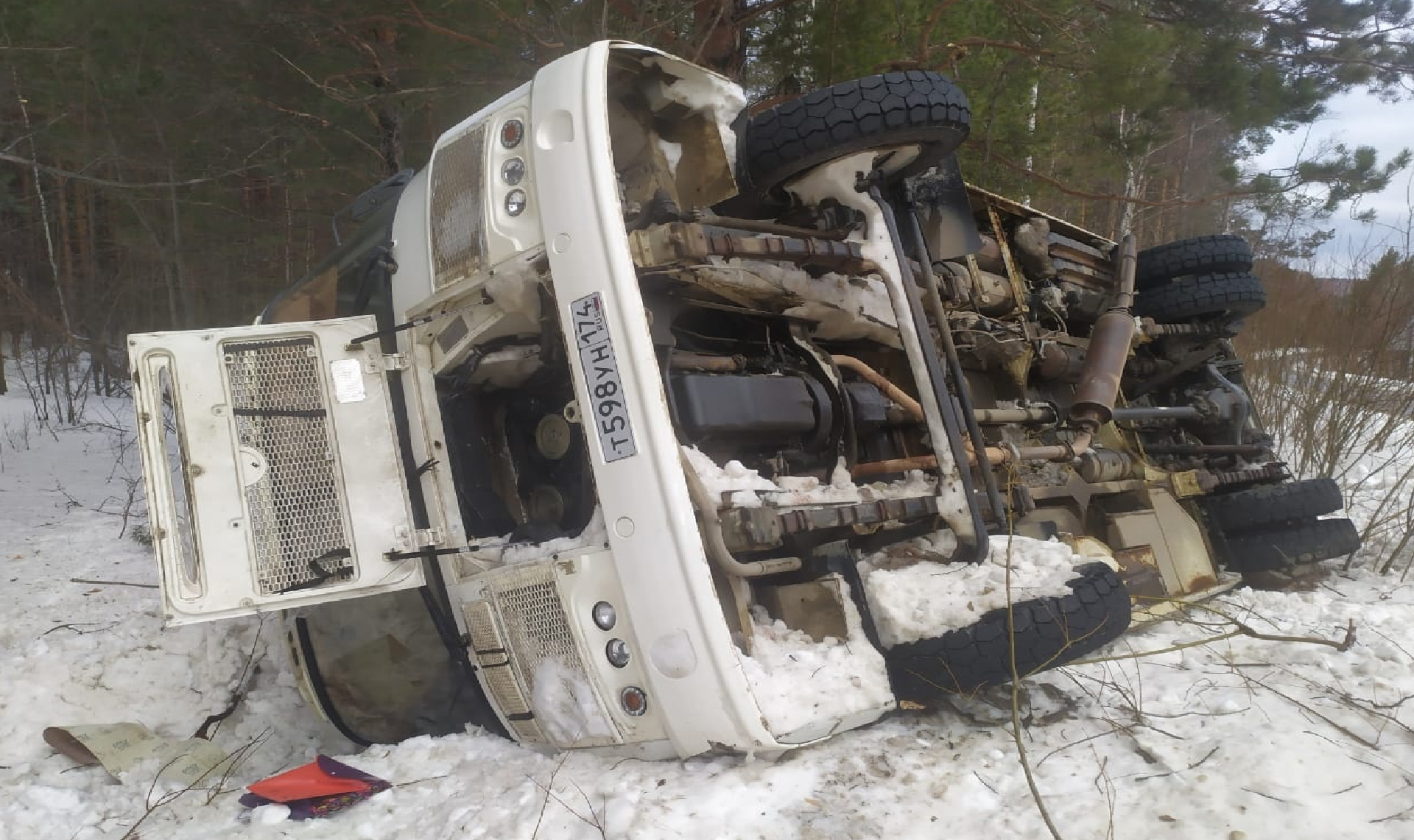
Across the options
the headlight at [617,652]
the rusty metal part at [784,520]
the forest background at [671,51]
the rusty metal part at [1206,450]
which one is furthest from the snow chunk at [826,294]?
the forest background at [671,51]

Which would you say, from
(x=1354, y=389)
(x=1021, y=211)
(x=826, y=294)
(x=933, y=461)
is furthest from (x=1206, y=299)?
(x=826, y=294)

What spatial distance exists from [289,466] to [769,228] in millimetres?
1659

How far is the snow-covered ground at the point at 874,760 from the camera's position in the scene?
2.18 metres

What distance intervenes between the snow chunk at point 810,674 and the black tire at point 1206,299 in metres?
3.75

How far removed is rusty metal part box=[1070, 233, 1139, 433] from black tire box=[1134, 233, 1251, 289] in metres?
1.16

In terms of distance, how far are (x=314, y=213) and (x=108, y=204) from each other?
271 inches

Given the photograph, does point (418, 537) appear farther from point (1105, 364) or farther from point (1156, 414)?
point (1156, 414)

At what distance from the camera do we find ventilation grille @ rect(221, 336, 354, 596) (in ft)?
8.83

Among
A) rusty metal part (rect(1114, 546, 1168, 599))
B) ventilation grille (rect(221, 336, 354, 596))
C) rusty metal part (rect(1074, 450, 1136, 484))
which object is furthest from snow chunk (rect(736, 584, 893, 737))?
rusty metal part (rect(1074, 450, 1136, 484))

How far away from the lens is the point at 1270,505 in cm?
469

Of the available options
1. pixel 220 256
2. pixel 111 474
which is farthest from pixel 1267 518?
pixel 220 256

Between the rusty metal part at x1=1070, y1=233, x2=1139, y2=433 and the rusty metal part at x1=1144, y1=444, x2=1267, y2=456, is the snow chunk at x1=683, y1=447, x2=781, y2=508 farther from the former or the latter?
the rusty metal part at x1=1144, y1=444, x2=1267, y2=456

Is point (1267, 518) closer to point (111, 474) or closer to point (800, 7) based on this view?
point (800, 7)

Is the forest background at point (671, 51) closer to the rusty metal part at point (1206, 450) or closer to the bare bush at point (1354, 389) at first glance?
the bare bush at point (1354, 389)
